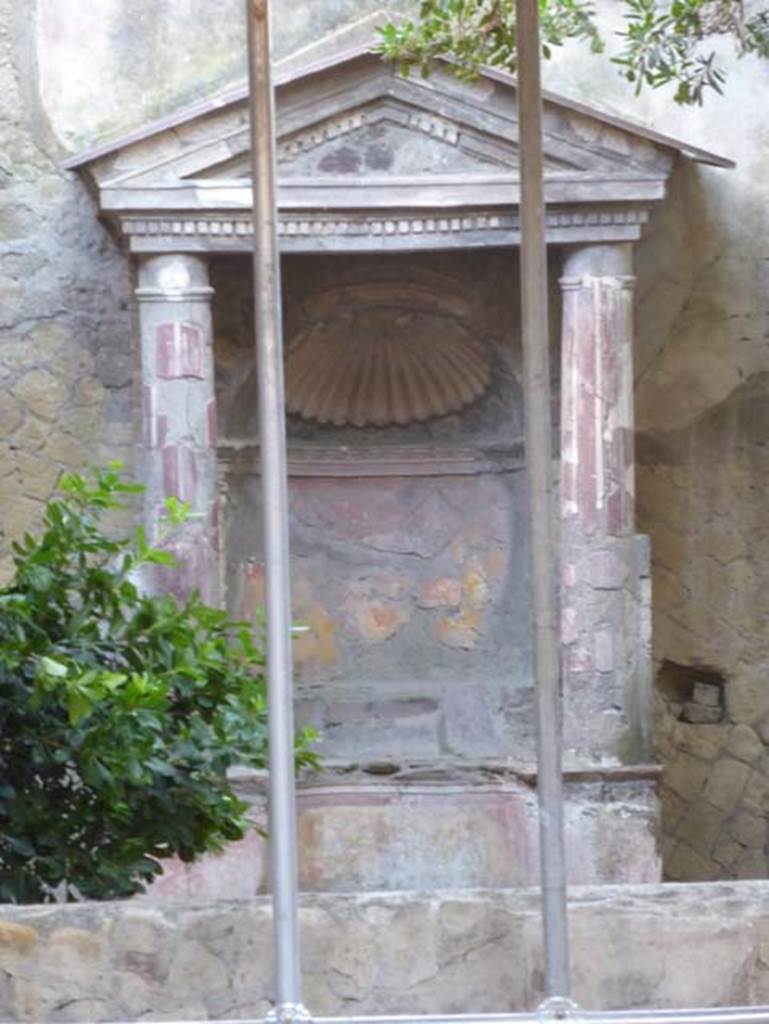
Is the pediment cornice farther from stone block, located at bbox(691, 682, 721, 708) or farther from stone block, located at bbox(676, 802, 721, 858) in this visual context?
stone block, located at bbox(676, 802, 721, 858)

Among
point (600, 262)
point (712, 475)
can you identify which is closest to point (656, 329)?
point (712, 475)

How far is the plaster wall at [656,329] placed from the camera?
10.2m

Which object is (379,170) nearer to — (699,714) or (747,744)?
(699,714)

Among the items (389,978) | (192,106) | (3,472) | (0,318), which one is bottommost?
(389,978)

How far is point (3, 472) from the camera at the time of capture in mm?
10188

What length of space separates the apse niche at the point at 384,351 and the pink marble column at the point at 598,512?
0.72 m

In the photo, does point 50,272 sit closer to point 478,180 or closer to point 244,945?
point 478,180

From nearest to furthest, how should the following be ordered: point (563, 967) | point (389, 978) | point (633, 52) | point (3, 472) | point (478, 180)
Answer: point (563, 967) < point (389, 978) < point (633, 52) < point (478, 180) < point (3, 472)

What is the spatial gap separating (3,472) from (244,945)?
7071 mm

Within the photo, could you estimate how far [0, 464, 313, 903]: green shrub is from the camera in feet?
17.3

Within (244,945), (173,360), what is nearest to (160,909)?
(244,945)

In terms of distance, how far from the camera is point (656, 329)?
34.5 ft

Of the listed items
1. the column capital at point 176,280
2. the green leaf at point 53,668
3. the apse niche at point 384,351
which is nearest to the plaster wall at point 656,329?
the apse niche at point 384,351

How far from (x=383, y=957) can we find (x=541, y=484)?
824 millimetres
